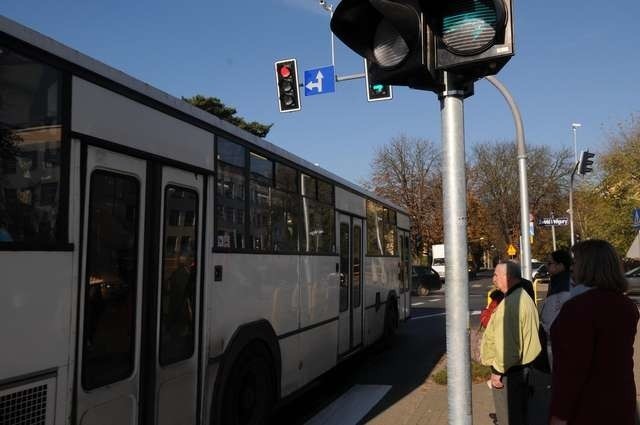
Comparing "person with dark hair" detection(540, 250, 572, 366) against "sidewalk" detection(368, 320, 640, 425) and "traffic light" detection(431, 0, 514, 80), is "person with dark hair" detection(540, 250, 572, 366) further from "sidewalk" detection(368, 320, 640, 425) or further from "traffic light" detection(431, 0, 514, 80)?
"traffic light" detection(431, 0, 514, 80)

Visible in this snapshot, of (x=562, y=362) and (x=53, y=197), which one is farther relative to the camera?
(x=53, y=197)

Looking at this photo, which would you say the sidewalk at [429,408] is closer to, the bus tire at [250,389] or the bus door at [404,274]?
the bus tire at [250,389]

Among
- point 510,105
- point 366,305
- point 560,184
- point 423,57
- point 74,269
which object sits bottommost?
point 366,305

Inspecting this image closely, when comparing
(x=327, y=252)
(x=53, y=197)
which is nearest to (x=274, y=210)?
(x=327, y=252)

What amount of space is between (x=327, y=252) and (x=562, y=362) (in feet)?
18.2

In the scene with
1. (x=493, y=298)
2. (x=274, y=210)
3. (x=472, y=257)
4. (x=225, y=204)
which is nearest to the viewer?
(x=225, y=204)

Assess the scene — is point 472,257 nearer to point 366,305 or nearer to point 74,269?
point 366,305

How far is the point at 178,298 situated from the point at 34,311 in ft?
4.88

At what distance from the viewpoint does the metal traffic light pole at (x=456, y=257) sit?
3.10 m

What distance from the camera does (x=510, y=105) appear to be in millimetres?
11781

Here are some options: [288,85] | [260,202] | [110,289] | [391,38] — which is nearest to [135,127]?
[110,289]

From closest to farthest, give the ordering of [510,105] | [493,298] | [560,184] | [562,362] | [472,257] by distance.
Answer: [562,362] < [493,298] < [510,105] < [560,184] < [472,257]

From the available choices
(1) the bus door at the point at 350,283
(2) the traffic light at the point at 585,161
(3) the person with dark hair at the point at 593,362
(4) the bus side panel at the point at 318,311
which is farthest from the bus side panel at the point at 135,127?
(2) the traffic light at the point at 585,161

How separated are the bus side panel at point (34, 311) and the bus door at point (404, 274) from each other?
35.3 ft
